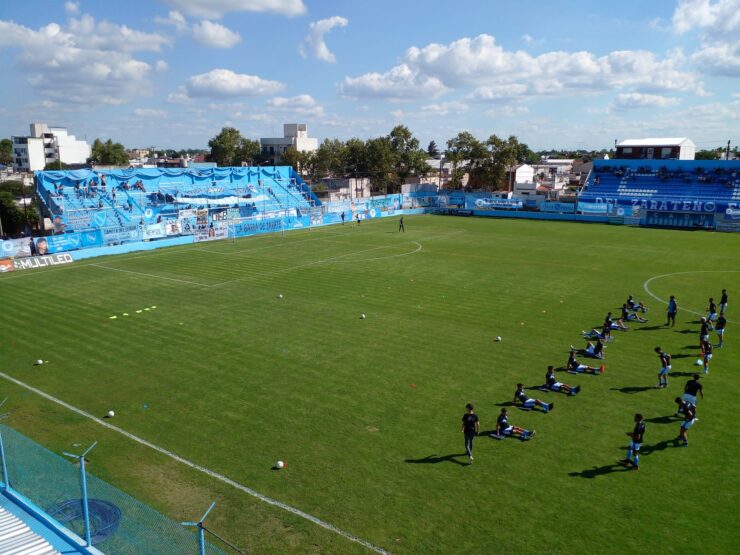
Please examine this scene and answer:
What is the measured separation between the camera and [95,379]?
741 inches

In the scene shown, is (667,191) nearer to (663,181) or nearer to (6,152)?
(663,181)

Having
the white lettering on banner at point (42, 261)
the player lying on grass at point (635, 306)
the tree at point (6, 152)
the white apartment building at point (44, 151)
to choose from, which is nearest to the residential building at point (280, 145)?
the white apartment building at point (44, 151)

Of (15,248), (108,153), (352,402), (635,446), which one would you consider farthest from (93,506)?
(108,153)

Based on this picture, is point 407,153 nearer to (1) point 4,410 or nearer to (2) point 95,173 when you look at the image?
(2) point 95,173

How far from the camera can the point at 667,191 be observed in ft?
234

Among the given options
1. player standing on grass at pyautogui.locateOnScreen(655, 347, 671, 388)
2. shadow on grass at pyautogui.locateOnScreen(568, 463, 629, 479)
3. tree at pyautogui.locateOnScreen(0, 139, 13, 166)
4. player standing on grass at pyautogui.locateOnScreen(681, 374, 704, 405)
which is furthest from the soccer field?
tree at pyautogui.locateOnScreen(0, 139, 13, 166)

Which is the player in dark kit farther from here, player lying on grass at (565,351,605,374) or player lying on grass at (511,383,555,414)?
player lying on grass at (565,351,605,374)

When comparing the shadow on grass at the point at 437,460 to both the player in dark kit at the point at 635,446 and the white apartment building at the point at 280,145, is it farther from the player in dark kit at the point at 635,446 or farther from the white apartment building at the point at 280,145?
the white apartment building at the point at 280,145

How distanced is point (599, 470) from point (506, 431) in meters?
2.50

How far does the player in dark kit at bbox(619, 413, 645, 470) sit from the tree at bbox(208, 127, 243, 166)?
11525 centimetres

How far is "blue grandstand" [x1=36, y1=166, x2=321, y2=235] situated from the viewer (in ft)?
175

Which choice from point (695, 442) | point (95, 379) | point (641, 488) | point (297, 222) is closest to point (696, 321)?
point (695, 442)

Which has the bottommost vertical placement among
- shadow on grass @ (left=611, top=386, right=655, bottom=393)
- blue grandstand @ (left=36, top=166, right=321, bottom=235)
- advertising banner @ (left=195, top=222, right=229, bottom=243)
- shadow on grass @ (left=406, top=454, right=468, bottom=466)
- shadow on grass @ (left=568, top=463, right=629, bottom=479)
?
shadow on grass @ (left=406, top=454, right=468, bottom=466)

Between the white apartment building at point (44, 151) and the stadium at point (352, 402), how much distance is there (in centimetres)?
11516
